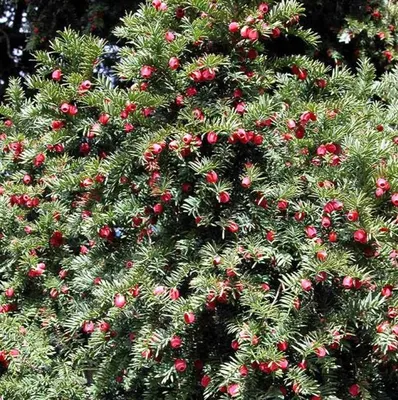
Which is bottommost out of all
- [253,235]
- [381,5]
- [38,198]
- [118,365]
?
[118,365]

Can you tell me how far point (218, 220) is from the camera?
1698mm

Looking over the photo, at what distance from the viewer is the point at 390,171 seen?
61.4 inches

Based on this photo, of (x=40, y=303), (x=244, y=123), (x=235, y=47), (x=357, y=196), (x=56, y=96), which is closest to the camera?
(x=357, y=196)

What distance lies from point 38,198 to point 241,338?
1039 mm

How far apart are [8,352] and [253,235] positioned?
3.21ft

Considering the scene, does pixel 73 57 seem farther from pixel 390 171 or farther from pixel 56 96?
pixel 390 171

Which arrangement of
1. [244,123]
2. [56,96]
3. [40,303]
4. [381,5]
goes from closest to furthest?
[244,123], [56,96], [40,303], [381,5]

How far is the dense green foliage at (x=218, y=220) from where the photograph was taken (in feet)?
5.13

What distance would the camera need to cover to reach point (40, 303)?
2.19m

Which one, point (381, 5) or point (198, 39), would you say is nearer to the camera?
point (198, 39)

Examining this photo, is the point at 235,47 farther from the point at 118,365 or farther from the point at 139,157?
the point at 118,365

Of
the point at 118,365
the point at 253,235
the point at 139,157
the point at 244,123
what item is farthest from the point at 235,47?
the point at 118,365

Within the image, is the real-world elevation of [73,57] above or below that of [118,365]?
above

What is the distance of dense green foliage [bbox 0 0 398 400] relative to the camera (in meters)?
1.56
